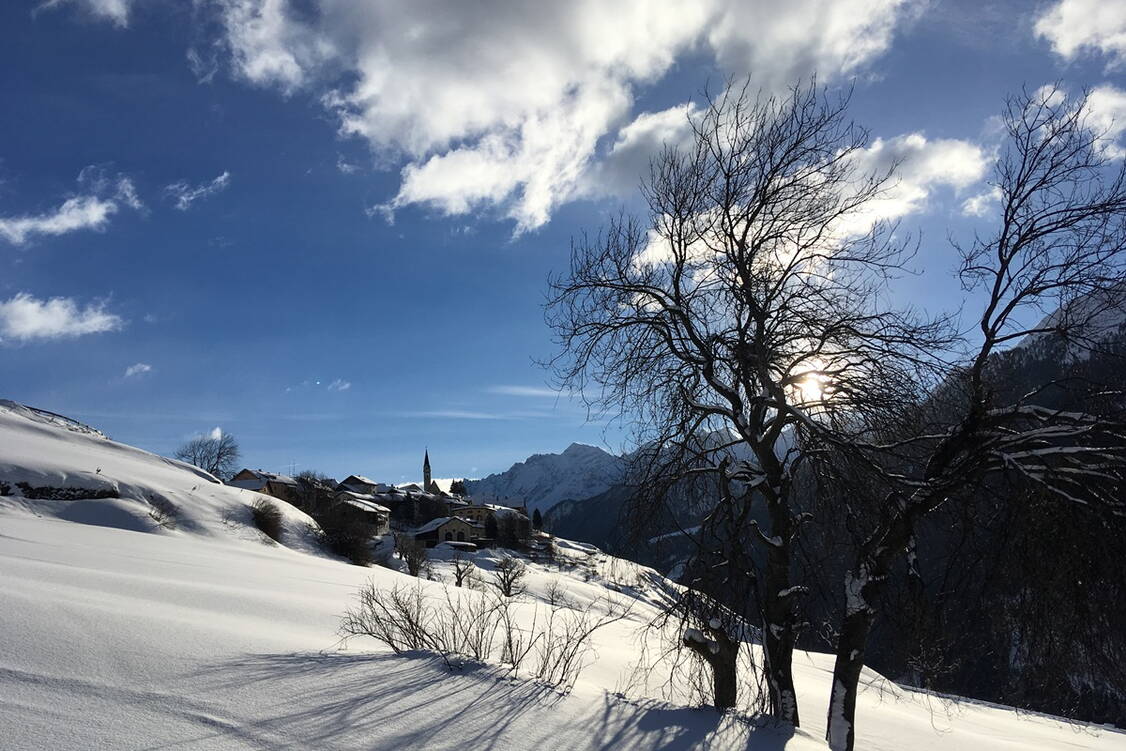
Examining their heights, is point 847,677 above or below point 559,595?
above

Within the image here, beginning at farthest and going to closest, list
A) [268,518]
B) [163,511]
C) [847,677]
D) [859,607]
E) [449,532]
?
[449,532] → [268,518] → [163,511] → [859,607] → [847,677]

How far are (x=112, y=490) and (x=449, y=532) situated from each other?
2115 inches

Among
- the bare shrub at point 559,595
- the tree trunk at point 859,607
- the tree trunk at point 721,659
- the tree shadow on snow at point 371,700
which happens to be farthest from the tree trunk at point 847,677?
the bare shrub at point 559,595

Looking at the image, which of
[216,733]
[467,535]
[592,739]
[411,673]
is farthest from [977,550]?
[467,535]

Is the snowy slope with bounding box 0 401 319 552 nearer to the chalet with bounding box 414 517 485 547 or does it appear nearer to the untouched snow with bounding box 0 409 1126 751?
the untouched snow with bounding box 0 409 1126 751

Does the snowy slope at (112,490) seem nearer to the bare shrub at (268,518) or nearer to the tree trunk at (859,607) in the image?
the bare shrub at (268,518)

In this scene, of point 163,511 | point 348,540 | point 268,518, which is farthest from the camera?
point 348,540

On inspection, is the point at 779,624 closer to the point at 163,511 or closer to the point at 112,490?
the point at 163,511

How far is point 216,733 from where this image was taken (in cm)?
338

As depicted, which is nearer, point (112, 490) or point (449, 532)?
point (112, 490)

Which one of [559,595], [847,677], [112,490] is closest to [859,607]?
[847,677]

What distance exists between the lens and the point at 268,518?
79.0 ft

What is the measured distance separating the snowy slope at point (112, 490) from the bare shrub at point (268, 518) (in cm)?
50

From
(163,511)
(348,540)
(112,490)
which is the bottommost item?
(348,540)
